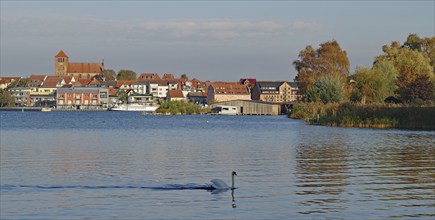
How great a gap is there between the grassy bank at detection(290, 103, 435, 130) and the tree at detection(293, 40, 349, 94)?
4084 cm

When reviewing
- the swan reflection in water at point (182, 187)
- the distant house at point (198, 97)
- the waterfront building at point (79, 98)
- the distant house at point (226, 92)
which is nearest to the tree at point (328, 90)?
the swan reflection in water at point (182, 187)

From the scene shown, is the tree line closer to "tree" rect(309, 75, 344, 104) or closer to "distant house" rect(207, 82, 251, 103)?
"tree" rect(309, 75, 344, 104)

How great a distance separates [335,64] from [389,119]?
179 ft

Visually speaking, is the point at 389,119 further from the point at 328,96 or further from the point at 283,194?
the point at 283,194

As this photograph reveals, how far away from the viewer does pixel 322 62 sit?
120 metres

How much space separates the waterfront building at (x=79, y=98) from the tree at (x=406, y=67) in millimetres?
93516

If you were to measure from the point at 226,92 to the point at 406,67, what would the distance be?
296 feet

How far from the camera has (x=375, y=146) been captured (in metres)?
46.0

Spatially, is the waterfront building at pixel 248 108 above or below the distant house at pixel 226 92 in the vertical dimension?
below

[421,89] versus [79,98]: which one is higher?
[421,89]

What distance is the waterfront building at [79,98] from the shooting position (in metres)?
192

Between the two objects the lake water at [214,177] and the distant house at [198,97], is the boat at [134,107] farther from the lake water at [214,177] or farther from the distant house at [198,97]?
the lake water at [214,177]

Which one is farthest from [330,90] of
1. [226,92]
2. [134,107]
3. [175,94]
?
[175,94]

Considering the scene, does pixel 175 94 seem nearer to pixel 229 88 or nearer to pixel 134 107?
pixel 134 107
